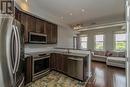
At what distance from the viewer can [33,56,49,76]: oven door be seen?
3.71 m

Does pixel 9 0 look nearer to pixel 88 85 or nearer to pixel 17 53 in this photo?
pixel 17 53

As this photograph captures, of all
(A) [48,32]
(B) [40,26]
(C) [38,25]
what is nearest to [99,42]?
(A) [48,32]

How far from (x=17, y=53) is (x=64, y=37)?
5746mm

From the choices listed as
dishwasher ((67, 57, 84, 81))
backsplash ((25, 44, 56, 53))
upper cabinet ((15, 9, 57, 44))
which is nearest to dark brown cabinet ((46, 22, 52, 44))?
upper cabinet ((15, 9, 57, 44))

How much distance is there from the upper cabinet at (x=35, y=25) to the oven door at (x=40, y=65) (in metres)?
0.82

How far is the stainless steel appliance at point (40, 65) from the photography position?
3.68 meters

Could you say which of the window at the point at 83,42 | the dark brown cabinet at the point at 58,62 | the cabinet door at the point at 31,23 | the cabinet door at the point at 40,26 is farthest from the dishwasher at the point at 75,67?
the window at the point at 83,42

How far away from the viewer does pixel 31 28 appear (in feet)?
13.2

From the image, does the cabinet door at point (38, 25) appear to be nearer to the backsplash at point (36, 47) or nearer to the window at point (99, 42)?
the backsplash at point (36, 47)

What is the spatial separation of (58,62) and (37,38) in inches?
54.6

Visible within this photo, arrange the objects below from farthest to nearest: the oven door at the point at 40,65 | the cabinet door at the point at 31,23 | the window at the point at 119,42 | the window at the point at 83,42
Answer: the window at the point at 83,42
the window at the point at 119,42
the cabinet door at the point at 31,23
the oven door at the point at 40,65

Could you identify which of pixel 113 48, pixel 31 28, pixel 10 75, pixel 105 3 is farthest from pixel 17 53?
pixel 113 48

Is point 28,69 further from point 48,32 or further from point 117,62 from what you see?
point 117,62

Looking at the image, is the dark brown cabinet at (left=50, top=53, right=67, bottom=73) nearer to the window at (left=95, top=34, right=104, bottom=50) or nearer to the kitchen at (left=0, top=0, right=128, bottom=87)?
the kitchen at (left=0, top=0, right=128, bottom=87)
